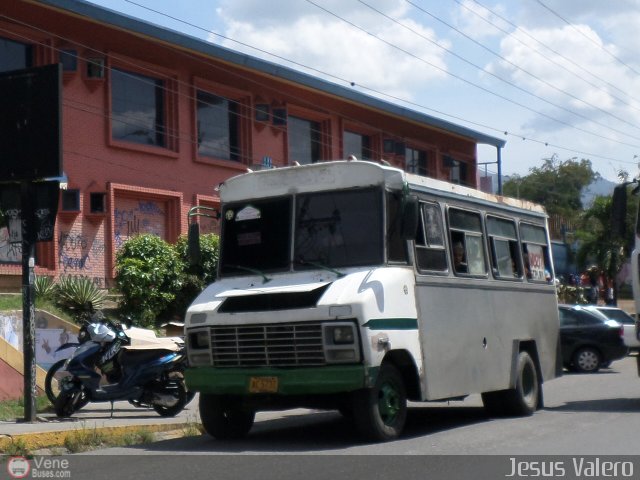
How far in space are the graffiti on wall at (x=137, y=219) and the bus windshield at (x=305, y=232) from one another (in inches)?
500

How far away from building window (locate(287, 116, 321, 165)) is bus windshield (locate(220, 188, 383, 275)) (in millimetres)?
19013

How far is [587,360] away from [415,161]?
15.8 metres

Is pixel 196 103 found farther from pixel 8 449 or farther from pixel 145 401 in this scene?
pixel 8 449

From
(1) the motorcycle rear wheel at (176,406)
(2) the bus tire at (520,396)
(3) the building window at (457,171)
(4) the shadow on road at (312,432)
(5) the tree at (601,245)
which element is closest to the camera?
(4) the shadow on road at (312,432)

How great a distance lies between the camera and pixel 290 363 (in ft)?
36.1

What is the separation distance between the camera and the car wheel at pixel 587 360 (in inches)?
927

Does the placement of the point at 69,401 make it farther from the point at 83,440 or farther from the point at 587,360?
the point at 587,360

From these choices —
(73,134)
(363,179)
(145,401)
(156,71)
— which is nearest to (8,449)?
(145,401)

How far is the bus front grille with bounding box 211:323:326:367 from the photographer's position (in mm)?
10859

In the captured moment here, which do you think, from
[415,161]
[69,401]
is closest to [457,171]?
[415,161]

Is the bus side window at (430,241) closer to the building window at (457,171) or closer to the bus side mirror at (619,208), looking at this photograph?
the bus side mirror at (619,208)

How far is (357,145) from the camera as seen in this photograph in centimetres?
3516

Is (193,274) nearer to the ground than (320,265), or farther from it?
farther from it
